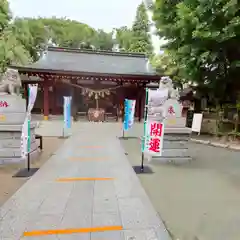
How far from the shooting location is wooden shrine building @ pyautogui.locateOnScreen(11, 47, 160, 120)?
1622cm

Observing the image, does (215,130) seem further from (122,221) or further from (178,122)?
(122,221)

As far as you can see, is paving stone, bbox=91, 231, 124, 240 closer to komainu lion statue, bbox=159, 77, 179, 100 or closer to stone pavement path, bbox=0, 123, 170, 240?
stone pavement path, bbox=0, 123, 170, 240

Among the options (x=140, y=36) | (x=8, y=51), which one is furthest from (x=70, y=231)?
(x=140, y=36)

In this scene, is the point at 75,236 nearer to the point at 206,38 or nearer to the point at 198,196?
the point at 198,196

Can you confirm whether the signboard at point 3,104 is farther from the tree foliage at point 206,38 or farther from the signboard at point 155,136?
the tree foliage at point 206,38

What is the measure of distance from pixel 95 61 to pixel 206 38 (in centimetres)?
1267

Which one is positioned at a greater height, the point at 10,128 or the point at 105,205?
the point at 10,128

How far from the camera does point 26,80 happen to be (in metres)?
17.7

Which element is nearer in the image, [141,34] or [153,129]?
[153,129]

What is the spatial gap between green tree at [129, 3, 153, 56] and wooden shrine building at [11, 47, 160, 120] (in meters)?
11.2

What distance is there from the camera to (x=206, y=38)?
876cm

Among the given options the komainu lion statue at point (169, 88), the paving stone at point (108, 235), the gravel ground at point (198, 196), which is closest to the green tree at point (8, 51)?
the komainu lion statue at point (169, 88)

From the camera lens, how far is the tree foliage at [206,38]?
826cm

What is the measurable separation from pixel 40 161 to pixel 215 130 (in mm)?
8627
